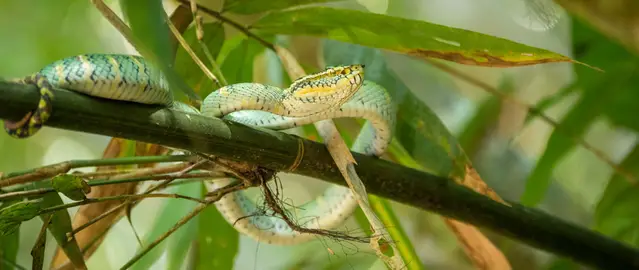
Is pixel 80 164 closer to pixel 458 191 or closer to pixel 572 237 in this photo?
pixel 458 191

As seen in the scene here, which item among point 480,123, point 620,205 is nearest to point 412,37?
point 620,205

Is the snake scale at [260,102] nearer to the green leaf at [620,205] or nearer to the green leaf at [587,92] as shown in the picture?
the green leaf at [587,92]

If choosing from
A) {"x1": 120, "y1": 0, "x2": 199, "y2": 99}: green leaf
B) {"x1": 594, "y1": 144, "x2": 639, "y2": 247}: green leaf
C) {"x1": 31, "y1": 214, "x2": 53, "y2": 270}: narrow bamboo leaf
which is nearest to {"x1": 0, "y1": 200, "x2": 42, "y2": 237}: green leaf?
{"x1": 31, "y1": 214, "x2": 53, "y2": 270}: narrow bamboo leaf

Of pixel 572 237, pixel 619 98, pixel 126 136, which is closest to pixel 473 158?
pixel 619 98

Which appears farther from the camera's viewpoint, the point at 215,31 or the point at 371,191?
the point at 215,31

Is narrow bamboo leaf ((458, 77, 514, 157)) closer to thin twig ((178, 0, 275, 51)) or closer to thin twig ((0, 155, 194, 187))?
thin twig ((178, 0, 275, 51))

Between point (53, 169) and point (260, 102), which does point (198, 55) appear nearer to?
point (260, 102)
